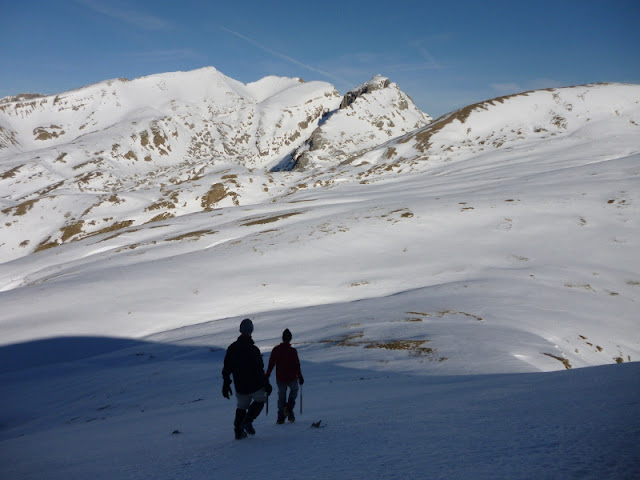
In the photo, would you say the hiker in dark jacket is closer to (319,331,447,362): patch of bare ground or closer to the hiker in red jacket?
the hiker in red jacket

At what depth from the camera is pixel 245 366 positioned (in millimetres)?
8219

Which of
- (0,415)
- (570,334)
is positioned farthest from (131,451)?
(570,334)

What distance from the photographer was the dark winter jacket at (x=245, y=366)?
822 cm

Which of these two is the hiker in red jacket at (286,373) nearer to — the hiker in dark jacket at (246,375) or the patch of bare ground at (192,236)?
the hiker in dark jacket at (246,375)

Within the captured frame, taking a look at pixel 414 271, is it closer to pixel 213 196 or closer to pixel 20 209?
pixel 213 196

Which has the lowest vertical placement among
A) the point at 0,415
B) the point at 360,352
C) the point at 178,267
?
the point at 0,415

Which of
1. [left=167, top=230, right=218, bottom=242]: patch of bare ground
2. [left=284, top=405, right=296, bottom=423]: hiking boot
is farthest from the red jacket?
[left=167, top=230, right=218, bottom=242]: patch of bare ground

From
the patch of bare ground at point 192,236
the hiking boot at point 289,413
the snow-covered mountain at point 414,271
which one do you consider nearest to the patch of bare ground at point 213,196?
the snow-covered mountain at point 414,271

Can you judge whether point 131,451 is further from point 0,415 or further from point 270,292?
point 270,292

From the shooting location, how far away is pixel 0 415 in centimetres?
1579

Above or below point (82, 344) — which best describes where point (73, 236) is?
above

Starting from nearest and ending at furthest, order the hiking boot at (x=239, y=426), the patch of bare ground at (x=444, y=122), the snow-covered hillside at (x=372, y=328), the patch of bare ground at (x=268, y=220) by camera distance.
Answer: the snow-covered hillside at (x=372, y=328) < the hiking boot at (x=239, y=426) < the patch of bare ground at (x=268, y=220) < the patch of bare ground at (x=444, y=122)

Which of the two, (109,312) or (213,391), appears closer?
(213,391)

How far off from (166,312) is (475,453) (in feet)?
87.8
